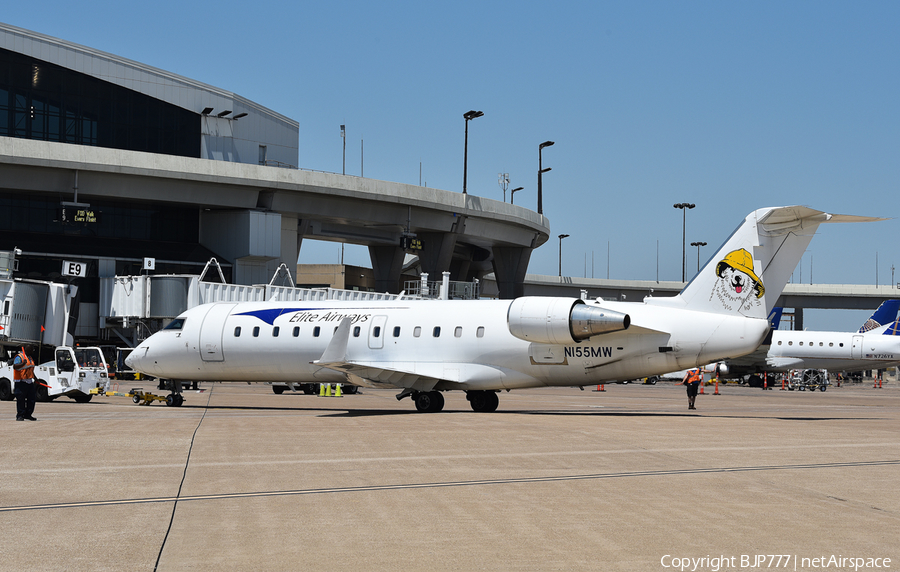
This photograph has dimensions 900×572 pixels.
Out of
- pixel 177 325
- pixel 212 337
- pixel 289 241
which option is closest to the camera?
pixel 212 337

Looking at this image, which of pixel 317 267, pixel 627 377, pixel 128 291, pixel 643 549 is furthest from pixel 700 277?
pixel 317 267

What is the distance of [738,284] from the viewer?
73.6 ft

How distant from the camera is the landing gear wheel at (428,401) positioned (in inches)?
955

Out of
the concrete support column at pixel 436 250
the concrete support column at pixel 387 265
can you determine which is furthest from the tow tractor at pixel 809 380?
the concrete support column at pixel 387 265

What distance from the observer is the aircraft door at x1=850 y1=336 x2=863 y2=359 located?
192ft

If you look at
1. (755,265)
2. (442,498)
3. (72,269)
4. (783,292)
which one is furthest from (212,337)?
(783,292)

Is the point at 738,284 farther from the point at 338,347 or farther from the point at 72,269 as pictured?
the point at 72,269

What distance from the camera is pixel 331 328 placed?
83.5ft

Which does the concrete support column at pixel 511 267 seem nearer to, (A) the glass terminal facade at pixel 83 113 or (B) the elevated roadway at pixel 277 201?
(B) the elevated roadway at pixel 277 201

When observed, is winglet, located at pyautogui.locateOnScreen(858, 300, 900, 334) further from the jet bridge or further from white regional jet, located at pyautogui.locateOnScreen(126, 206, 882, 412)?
white regional jet, located at pyautogui.locateOnScreen(126, 206, 882, 412)

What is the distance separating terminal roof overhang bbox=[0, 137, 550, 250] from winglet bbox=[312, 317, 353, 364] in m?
34.8

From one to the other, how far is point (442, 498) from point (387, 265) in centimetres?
6190

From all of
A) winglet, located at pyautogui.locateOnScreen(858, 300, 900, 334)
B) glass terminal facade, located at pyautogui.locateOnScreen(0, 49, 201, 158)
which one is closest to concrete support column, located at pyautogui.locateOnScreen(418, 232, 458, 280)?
glass terminal facade, located at pyautogui.locateOnScreen(0, 49, 201, 158)

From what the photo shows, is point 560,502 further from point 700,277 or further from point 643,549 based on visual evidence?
point 700,277
